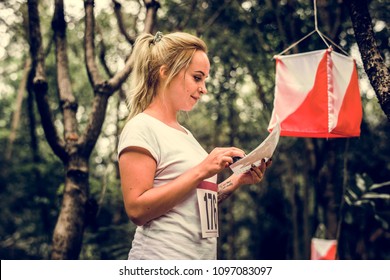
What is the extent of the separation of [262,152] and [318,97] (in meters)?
1.93

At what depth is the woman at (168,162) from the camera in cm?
181

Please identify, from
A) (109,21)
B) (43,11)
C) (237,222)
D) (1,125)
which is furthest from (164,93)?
(237,222)

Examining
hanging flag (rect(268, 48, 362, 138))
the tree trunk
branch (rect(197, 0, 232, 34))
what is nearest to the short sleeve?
hanging flag (rect(268, 48, 362, 138))

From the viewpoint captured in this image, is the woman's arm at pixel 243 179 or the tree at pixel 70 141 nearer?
the woman's arm at pixel 243 179

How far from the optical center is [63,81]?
452 centimetres

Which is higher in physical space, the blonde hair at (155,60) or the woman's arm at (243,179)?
the blonde hair at (155,60)

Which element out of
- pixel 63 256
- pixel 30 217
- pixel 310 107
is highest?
pixel 310 107

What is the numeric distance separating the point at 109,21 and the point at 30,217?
5.04 metres

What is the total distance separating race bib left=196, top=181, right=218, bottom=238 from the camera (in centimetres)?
190

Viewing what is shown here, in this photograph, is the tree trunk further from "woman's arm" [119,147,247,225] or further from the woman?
"woman's arm" [119,147,247,225]

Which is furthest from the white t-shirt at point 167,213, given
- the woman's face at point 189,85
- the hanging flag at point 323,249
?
the hanging flag at point 323,249

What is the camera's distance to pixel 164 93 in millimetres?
2057

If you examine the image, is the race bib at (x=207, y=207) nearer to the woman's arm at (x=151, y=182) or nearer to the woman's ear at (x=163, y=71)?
the woman's arm at (x=151, y=182)
